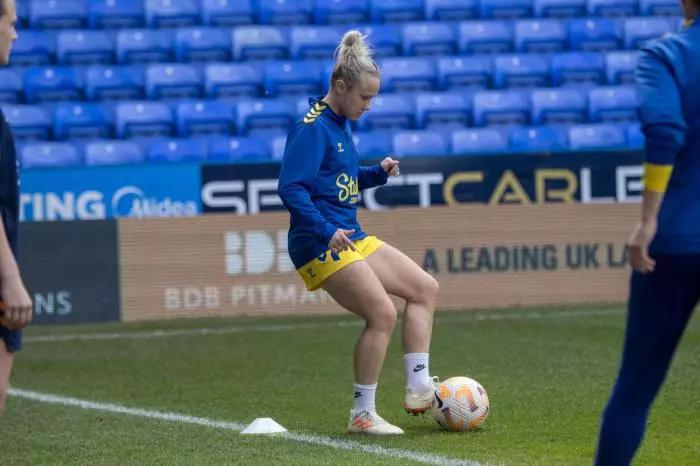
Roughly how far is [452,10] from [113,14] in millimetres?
5069

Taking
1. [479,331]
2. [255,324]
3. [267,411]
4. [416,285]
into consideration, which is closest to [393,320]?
[416,285]

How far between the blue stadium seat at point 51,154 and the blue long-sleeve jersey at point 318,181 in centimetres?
1131

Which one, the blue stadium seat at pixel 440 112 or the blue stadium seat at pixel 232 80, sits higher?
the blue stadium seat at pixel 232 80

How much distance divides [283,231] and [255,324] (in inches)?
51.5

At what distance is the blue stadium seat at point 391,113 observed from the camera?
1939 centimetres

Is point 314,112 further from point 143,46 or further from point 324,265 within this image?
point 143,46

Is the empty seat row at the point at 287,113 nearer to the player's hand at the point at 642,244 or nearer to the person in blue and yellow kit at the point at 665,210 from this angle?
the person in blue and yellow kit at the point at 665,210

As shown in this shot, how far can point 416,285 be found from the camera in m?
7.27

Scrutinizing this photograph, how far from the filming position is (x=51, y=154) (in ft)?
59.4

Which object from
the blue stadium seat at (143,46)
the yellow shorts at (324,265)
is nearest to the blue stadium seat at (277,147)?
the blue stadium seat at (143,46)

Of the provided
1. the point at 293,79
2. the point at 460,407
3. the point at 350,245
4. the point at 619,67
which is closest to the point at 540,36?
the point at 619,67

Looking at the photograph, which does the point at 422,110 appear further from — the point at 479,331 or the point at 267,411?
the point at 267,411

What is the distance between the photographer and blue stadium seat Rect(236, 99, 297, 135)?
19.2m

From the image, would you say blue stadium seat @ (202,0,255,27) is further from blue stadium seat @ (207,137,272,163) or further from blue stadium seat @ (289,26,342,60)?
blue stadium seat @ (207,137,272,163)
